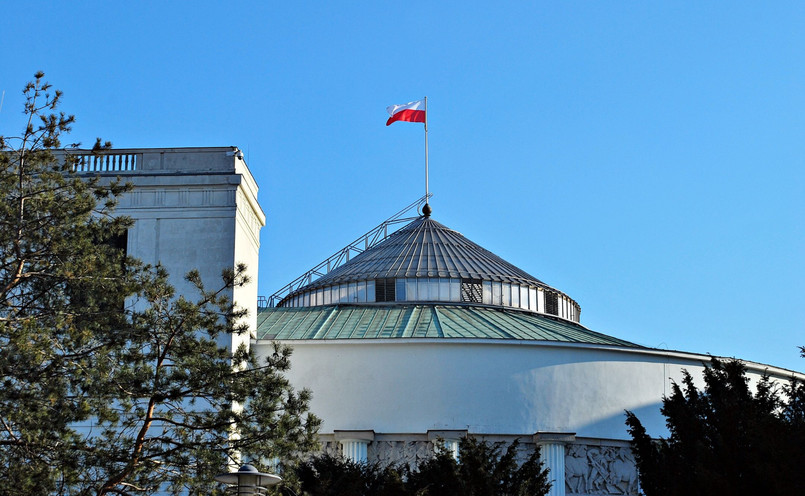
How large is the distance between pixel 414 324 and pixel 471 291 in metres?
5.71

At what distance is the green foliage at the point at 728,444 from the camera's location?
66.9 feet

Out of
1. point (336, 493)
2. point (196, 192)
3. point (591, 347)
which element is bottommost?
point (336, 493)

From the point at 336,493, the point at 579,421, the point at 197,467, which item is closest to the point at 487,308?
the point at 579,421

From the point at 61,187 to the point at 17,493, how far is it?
18.1 ft

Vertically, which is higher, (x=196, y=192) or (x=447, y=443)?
(x=196, y=192)

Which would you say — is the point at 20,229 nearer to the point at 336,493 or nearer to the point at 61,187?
the point at 61,187

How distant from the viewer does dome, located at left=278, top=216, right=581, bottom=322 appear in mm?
42938

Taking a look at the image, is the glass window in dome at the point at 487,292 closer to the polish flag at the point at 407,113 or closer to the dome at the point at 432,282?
the dome at the point at 432,282

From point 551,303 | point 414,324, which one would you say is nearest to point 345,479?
point 414,324

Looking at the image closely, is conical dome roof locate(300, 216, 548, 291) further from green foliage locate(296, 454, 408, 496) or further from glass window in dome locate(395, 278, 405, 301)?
green foliage locate(296, 454, 408, 496)

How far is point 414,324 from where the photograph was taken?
124 feet

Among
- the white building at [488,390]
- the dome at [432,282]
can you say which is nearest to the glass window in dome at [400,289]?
the dome at [432,282]

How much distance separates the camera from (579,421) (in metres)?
34.5

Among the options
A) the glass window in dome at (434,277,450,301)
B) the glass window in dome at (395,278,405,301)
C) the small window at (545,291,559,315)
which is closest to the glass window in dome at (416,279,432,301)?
the glass window in dome at (434,277,450,301)
